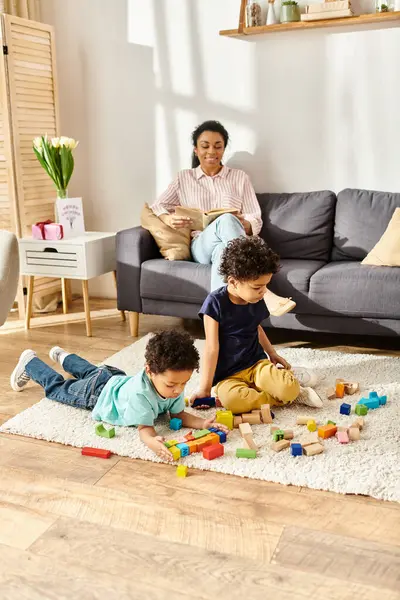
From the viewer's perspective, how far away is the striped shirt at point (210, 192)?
396cm

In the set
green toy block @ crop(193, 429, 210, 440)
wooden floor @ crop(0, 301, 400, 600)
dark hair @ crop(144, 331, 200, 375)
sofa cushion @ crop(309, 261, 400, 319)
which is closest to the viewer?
wooden floor @ crop(0, 301, 400, 600)

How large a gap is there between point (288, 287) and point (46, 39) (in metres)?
2.30

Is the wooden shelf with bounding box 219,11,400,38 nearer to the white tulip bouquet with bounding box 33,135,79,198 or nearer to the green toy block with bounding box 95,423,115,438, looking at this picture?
the white tulip bouquet with bounding box 33,135,79,198

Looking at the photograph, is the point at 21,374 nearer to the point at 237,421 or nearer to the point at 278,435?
the point at 237,421

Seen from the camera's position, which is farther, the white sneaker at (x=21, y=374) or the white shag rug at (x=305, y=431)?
the white sneaker at (x=21, y=374)

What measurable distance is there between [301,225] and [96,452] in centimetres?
204

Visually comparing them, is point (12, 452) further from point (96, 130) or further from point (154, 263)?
point (96, 130)

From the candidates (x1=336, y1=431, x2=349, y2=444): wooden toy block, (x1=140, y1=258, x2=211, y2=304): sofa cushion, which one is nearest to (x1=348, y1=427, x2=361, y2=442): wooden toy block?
(x1=336, y1=431, x2=349, y2=444): wooden toy block

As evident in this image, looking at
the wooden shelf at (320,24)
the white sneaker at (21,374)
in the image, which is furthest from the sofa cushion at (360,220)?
the white sneaker at (21,374)

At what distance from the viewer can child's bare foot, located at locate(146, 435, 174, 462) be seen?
2.27 m

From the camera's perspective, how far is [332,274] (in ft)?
11.1

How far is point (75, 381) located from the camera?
9.09 ft

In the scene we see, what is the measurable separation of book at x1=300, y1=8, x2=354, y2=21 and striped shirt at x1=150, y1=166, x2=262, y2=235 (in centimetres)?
93

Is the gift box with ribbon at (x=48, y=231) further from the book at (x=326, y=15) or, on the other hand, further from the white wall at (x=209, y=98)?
the book at (x=326, y=15)
